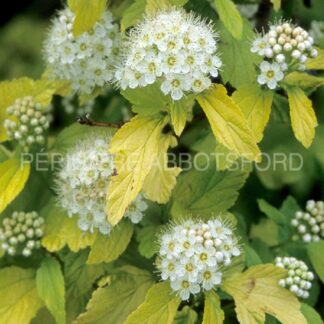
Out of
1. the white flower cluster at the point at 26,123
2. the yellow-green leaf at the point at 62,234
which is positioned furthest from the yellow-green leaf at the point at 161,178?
the white flower cluster at the point at 26,123

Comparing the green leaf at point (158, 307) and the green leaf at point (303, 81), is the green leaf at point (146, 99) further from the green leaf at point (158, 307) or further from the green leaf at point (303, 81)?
the green leaf at point (158, 307)

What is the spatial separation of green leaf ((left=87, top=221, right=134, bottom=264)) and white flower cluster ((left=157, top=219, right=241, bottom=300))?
0.19m

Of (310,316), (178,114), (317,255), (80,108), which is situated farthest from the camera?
(80,108)

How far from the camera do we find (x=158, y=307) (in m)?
2.37

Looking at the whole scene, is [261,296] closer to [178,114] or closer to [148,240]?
[148,240]

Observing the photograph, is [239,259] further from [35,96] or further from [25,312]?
[35,96]

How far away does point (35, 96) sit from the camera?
2.86 meters

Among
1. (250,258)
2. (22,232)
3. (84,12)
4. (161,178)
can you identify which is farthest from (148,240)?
(84,12)

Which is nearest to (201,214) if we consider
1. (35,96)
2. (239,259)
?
(239,259)

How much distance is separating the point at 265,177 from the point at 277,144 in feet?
0.81

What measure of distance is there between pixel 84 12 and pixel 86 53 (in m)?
0.30

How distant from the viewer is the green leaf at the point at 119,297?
2514mm

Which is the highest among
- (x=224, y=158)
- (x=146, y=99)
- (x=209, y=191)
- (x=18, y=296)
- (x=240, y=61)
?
(x=146, y=99)

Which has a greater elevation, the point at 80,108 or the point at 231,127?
the point at 231,127
